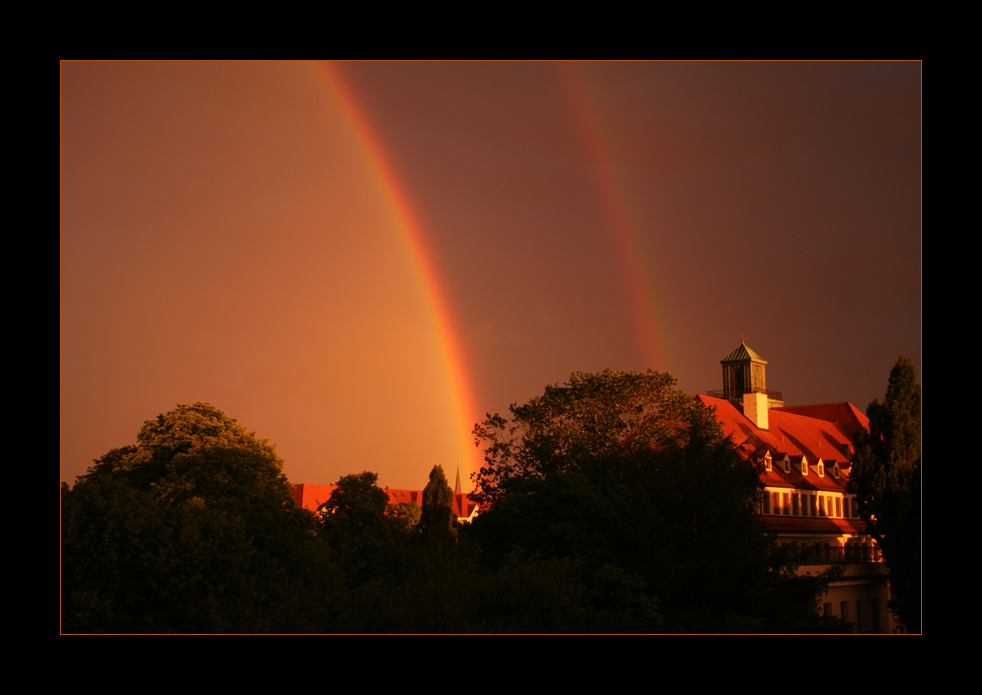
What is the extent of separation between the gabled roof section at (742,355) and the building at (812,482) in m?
0.07

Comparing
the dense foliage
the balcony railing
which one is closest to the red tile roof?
the balcony railing

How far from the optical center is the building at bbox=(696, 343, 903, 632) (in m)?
42.5

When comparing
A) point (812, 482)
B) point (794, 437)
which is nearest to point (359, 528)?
point (812, 482)

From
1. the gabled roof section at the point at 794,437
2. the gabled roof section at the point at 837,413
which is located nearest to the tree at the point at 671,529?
the gabled roof section at the point at 794,437

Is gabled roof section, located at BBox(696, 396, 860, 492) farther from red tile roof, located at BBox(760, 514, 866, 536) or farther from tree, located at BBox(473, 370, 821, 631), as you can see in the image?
tree, located at BBox(473, 370, 821, 631)

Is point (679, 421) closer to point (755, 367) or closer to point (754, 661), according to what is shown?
point (754, 661)

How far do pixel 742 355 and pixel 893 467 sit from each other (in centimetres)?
2697

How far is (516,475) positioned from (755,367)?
31494 mm

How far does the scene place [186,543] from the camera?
92.8ft

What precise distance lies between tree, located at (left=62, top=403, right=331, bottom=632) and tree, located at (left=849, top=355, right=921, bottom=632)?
23386mm

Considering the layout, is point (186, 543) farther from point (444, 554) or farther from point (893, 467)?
point (893, 467)

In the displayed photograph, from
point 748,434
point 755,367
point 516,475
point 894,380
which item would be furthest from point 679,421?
point 755,367

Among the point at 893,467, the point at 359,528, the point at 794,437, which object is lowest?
the point at 359,528
